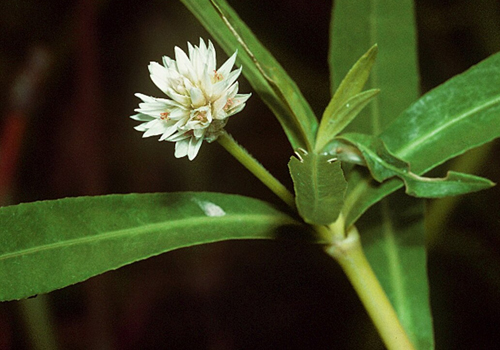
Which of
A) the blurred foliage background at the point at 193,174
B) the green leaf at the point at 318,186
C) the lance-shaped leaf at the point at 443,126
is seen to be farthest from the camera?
the blurred foliage background at the point at 193,174

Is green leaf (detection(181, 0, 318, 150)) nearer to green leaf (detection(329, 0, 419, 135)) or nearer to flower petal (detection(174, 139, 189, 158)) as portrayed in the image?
flower petal (detection(174, 139, 189, 158))

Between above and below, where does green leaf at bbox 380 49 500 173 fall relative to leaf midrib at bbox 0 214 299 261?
below

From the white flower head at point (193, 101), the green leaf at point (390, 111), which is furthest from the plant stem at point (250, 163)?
the green leaf at point (390, 111)

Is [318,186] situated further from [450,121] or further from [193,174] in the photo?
[193,174]

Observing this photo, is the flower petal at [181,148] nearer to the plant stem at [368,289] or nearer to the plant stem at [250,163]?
the plant stem at [250,163]

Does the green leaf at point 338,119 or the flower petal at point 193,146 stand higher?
the flower petal at point 193,146

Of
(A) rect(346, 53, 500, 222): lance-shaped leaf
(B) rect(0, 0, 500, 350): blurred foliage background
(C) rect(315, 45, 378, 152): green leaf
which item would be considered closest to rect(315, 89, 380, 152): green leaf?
(C) rect(315, 45, 378, 152): green leaf
